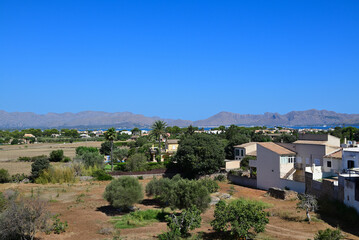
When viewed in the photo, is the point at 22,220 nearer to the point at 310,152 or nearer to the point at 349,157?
the point at 349,157

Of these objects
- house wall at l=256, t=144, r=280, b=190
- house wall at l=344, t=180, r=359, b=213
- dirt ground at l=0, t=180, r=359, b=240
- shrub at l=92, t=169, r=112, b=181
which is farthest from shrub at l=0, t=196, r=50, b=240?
shrub at l=92, t=169, r=112, b=181

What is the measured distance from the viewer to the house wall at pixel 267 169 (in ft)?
109

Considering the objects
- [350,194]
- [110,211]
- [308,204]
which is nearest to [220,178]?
[308,204]

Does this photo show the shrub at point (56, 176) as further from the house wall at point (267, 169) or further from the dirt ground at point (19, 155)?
the house wall at point (267, 169)

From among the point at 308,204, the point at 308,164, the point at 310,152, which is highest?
the point at 310,152

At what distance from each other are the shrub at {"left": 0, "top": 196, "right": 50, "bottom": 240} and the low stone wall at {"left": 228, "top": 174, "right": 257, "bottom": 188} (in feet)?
84.3

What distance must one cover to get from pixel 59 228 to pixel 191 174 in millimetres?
24452

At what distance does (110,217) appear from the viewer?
23766 millimetres

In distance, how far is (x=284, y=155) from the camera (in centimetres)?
3331

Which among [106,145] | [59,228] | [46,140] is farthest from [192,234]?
[46,140]

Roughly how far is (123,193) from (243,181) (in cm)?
1915

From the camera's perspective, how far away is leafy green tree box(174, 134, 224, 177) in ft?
131

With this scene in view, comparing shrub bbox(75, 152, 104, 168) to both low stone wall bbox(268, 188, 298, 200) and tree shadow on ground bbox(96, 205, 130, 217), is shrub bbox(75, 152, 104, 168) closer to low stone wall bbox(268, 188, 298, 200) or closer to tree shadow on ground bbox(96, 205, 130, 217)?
tree shadow on ground bbox(96, 205, 130, 217)

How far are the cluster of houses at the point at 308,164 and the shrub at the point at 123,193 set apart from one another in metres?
16.2
